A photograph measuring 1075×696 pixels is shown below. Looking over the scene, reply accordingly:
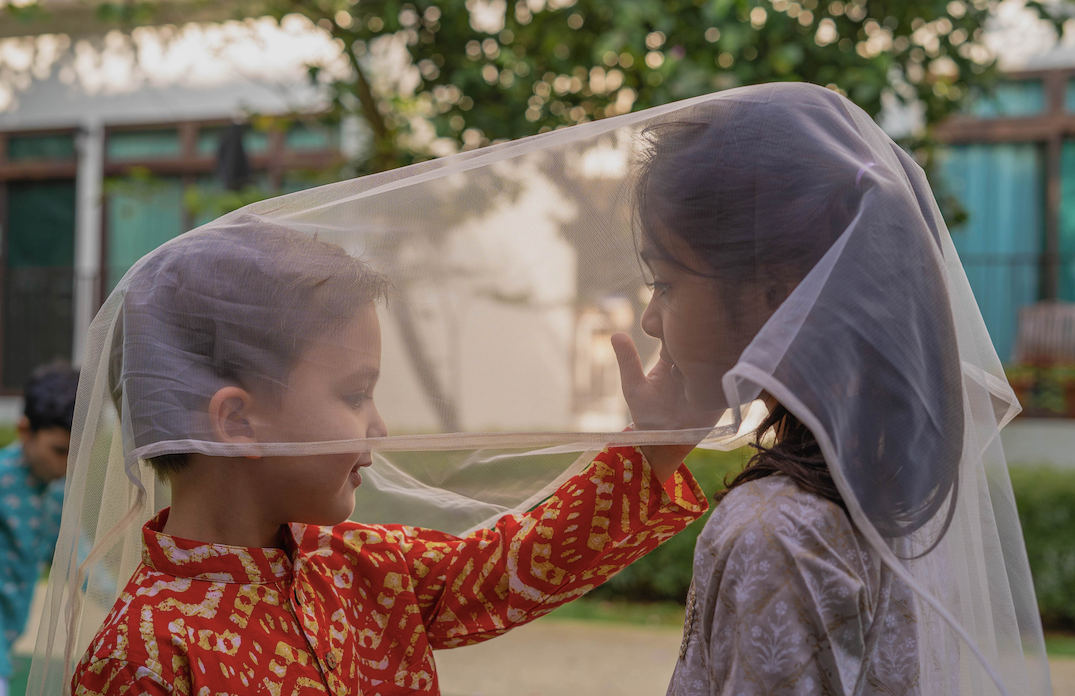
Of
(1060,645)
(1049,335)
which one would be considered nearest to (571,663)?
→ (1060,645)

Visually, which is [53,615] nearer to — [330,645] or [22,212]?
[330,645]

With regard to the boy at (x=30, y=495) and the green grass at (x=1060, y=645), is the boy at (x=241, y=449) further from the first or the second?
the green grass at (x=1060, y=645)

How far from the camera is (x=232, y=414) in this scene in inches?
53.0

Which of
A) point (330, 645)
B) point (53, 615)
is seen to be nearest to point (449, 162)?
point (330, 645)

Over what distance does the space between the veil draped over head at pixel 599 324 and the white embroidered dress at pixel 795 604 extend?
0.17 ft

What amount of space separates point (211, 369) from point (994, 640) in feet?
3.71

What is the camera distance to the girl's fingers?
1300 mm

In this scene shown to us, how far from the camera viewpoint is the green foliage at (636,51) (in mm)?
3498

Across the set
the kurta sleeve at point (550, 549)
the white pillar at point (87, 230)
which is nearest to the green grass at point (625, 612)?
the kurta sleeve at point (550, 549)

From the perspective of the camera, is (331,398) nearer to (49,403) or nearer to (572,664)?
(49,403)

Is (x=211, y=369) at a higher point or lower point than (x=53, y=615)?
higher

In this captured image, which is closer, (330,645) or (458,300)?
(458,300)

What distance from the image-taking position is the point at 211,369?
1337mm

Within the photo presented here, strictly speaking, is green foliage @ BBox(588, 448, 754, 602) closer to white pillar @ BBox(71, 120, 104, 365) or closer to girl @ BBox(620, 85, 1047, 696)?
girl @ BBox(620, 85, 1047, 696)
